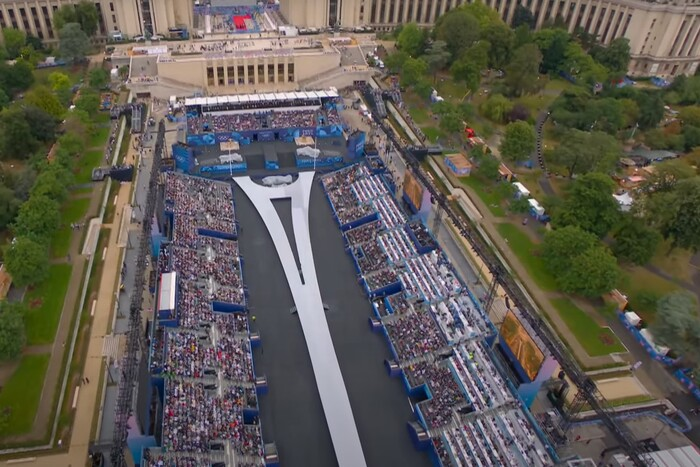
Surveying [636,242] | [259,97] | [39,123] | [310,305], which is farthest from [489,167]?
[39,123]

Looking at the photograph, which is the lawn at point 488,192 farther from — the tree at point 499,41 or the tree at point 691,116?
the tree at point 691,116

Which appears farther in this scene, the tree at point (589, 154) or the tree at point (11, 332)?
the tree at point (589, 154)

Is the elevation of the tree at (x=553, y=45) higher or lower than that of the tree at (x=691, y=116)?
higher

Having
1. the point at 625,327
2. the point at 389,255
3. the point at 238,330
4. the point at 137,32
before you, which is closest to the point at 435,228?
the point at 389,255

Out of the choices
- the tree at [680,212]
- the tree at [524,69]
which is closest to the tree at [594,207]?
the tree at [680,212]

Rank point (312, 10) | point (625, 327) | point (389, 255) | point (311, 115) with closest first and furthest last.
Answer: point (625, 327) < point (389, 255) < point (311, 115) < point (312, 10)

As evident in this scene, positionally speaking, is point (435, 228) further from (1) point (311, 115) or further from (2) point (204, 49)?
(2) point (204, 49)
